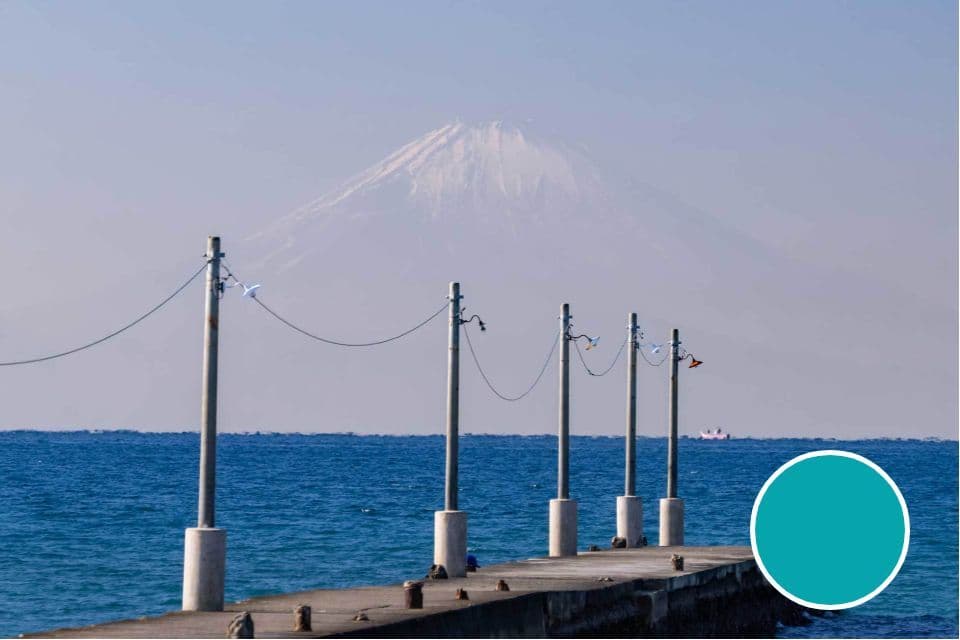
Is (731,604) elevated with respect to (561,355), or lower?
Result: lower

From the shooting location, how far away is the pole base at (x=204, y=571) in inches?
840

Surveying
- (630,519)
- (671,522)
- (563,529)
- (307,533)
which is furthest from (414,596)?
(307,533)

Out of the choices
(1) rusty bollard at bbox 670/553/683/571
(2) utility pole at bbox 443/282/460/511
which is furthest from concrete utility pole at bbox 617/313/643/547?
(2) utility pole at bbox 443/282/460/511

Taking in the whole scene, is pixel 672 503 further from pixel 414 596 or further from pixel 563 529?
pixel 414 596

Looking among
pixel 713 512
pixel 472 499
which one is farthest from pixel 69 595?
pixel 472 499

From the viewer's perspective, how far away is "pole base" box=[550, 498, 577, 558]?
35.9m

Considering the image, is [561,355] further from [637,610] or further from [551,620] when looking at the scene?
[551,620]

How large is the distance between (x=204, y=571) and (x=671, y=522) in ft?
69.5

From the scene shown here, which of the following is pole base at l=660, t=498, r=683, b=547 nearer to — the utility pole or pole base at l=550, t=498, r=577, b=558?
pole base at l=550, t=498, r=577, b=558

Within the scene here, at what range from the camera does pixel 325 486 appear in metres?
122

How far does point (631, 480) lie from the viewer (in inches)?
1570

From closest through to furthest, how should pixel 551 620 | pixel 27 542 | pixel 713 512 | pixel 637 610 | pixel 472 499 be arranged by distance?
pixel 551 620 → pixel 637 610 → pixel 27 542 → pixel 713 512 → pixel 472 499

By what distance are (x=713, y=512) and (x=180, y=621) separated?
73817mm

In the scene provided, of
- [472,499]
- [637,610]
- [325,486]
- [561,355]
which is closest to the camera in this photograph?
[637,610]
